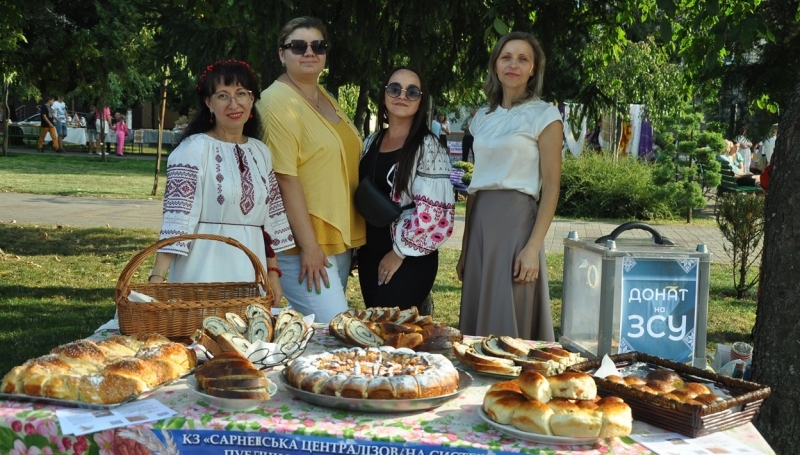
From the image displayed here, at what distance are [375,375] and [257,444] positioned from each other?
0.37 m

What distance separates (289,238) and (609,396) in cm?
196

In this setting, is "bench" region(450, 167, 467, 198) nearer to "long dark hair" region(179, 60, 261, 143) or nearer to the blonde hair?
the blonde hair

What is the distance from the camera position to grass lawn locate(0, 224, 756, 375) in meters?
6.77

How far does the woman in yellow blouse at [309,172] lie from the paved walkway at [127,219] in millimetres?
7662

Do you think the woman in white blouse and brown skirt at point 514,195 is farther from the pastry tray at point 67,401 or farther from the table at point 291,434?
the pastry tray at point 67,401

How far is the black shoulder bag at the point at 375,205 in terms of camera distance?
3889 millimetres

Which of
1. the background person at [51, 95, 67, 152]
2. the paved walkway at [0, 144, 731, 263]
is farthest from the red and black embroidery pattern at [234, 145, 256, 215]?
the background person at [51, 95, 67, 152]

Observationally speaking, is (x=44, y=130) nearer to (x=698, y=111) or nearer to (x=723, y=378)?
(x=698, y=111)

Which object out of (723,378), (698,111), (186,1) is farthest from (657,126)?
(723,378)

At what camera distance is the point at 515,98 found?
12.8 feet

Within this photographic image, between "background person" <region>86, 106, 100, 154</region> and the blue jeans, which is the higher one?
"background person" <region>86, 106, 100, 154</region>

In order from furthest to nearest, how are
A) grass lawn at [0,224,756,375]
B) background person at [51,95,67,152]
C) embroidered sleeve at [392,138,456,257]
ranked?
background person at [51,95,67,152]
grass lawn at [0,224,756,375]
embroidered sleeve at [392,138,456,257]

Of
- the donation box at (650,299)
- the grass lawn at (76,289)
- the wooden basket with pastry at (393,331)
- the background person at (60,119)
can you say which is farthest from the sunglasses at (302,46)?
the background person at (60,119)

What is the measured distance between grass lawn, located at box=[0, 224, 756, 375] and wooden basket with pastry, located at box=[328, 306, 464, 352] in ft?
12.0
